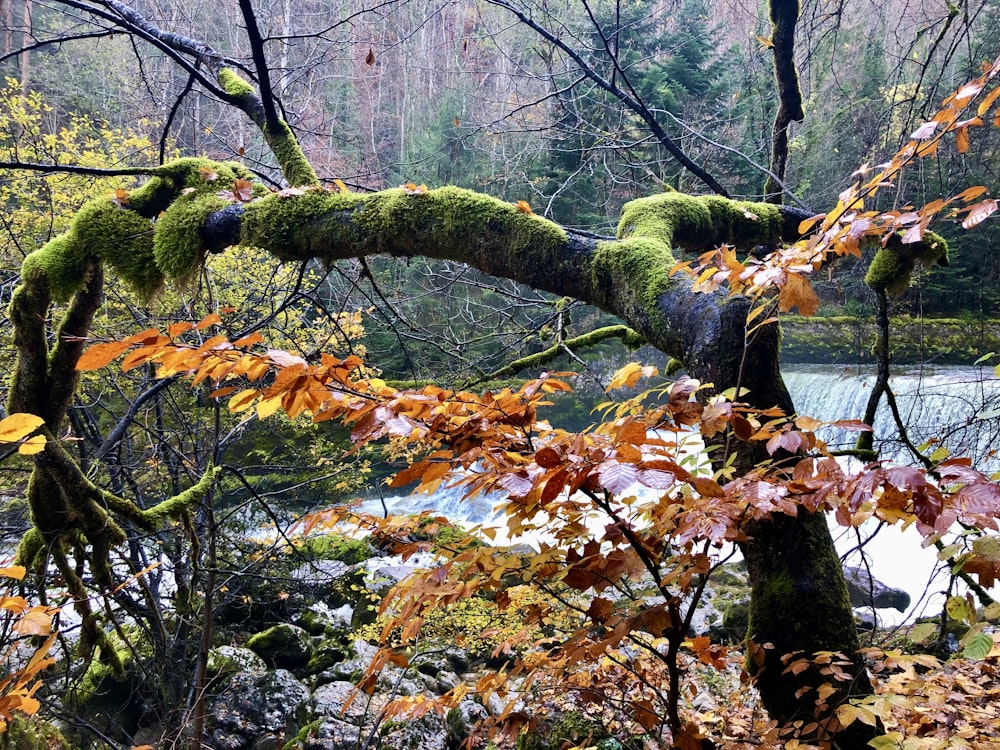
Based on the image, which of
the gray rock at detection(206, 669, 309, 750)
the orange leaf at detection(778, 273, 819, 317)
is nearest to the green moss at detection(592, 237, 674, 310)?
the orange leaf at detection(778, 273, 819, 317)

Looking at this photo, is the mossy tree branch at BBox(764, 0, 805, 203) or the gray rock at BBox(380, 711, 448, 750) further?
the gray rock at BBox(380, 711, 448, 750)

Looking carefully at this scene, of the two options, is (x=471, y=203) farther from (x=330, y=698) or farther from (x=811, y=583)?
(x=330, y=698)

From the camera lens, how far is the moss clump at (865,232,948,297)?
2139mm

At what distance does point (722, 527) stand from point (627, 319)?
40.4 inches

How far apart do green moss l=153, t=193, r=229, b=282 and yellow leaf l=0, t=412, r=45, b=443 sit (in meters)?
1.24

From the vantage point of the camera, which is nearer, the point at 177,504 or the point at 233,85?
the point at 177,504

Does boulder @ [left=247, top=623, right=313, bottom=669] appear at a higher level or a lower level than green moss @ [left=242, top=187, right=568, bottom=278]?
lower

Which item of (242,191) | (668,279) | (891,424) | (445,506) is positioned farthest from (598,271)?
(445,506)

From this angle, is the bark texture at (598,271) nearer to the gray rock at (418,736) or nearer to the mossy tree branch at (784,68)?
the mossy tree branch at (784,68)

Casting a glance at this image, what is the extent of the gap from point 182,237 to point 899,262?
2.66 m

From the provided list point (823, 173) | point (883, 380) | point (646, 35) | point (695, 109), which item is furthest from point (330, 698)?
point (823, 173)

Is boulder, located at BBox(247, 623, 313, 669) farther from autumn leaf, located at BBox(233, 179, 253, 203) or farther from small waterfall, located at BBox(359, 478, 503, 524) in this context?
autumn leaf, located at BBox(233, 179, 253, 203)

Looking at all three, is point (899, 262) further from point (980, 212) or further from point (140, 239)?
point (140, 239)

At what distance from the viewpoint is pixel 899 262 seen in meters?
2.16
